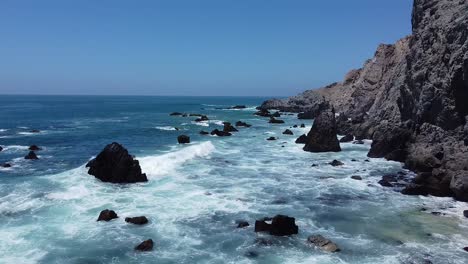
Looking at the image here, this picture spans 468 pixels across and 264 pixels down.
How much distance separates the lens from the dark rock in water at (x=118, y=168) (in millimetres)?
38469

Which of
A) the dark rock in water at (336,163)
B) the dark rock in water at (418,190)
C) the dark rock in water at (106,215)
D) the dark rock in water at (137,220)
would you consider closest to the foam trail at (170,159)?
the dark rock in water at (106,215)

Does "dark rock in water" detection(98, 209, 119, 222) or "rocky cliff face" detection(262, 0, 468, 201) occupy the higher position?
"rocky cliff face" detection(262, 0, 468, 201)

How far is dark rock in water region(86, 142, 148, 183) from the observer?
38.5 metres

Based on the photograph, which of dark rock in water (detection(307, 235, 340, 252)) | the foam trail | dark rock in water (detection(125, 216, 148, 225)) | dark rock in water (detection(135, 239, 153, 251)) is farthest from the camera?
the foam trail

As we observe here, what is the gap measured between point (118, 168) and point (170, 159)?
38.6ft

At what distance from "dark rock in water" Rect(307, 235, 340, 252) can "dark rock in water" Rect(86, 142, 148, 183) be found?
19.5 m

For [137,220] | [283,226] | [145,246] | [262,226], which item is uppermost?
[283,226]

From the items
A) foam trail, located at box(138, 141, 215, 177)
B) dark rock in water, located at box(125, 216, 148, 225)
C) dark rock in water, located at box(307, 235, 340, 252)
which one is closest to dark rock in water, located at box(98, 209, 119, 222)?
dark rock in water, located at box(125, 216, 148, 225)

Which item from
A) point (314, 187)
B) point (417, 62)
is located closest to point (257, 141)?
point (417, 62)

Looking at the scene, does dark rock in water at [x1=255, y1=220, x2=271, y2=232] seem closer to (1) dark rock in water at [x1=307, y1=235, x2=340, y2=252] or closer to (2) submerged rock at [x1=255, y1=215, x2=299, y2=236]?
(2) submerged rock at [x1=255, y1=215, x2=299, y2=236]

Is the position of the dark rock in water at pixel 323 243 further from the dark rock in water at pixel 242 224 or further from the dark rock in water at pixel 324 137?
the dark rock in water at pixel 324 137

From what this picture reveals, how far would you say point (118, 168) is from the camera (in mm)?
38375

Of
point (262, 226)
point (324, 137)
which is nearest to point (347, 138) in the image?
point (324, 137)

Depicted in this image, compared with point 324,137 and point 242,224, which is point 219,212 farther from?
point 324,137
